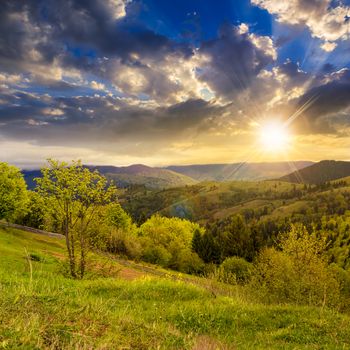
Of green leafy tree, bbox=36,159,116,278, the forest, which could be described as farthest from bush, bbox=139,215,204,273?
green leafy tree, bbox=36,159,116,278

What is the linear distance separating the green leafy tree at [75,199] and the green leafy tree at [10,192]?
42127 mm

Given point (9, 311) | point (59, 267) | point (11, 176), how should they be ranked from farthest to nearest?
point (11, 176) → point (59, 267) → point (9, 311)

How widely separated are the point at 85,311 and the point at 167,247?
335ft

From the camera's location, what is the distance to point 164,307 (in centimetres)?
1455

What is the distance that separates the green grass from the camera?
616 cm

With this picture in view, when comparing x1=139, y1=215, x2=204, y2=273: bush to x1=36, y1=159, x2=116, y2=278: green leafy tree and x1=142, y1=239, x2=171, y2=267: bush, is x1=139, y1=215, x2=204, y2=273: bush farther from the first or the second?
x1=36, y1=159, x2=116, y2=278: green leafy tree

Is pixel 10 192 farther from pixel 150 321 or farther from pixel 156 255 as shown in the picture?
pixel 150 321

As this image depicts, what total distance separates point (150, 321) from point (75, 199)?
17424 millimetres

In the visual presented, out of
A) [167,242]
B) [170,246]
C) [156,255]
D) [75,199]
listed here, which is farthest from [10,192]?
[167,242]

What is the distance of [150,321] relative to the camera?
1200cm

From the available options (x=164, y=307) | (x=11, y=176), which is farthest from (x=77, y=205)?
(x=11, y=176)

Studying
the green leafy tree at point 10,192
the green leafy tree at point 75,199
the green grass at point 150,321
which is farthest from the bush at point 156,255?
the green grass at point 150,321

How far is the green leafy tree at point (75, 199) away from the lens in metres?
25.9

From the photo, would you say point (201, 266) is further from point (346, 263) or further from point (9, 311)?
point (346, 263)
